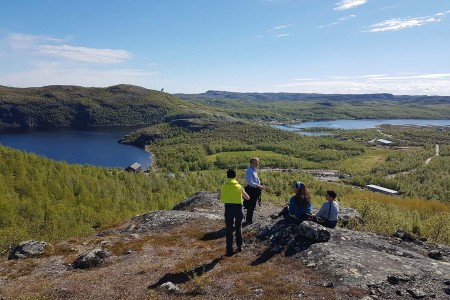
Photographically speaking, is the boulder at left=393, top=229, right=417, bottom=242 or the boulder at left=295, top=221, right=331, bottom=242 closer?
the boulder at left=295, top=221, right=331, bottom=242

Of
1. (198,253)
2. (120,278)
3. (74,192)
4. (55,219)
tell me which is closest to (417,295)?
(198,253)

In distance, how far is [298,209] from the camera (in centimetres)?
2322

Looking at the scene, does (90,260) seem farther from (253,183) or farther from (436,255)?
(436,255)

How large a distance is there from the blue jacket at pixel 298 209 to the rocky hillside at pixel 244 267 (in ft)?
2.90

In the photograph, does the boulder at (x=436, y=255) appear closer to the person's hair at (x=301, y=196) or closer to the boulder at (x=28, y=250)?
the person's hair at (x=301, y=196)

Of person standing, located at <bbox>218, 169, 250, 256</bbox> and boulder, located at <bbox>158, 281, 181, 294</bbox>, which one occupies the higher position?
person standing, located at <bbox>218, 169, 250, 256</bbox>

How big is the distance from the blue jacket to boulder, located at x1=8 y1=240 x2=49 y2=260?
2053 centimetres

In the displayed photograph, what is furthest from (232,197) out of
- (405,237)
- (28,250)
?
(28,250)

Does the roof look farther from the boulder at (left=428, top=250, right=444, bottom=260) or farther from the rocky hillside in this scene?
the boulder at (left=428, top=250, right=444, bottom=260)

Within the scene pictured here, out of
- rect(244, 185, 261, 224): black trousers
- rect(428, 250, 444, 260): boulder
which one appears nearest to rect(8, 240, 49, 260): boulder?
rect(244, 185, 261, 224): black trousers

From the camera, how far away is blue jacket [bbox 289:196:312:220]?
2302 cm

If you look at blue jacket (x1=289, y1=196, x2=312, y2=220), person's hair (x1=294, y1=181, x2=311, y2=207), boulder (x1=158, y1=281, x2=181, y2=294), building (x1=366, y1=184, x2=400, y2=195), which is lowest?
building (x1=366, y1=184, x2=400, y2=195)

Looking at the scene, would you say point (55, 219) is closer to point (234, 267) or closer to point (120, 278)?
point (120, 278)

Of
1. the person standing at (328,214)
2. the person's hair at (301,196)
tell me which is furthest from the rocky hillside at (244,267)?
the person's hair at (301,196)
